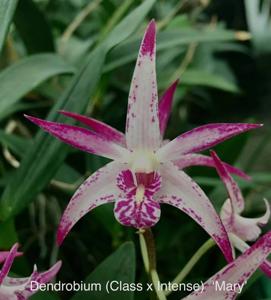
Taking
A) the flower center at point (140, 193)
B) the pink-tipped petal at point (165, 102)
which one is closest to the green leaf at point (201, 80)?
the pink-tipped petal at point (165, 102)

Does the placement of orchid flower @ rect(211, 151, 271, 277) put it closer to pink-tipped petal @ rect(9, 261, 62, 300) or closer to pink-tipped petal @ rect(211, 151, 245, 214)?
pink-tipped petal @ rect(211, 151, 245, 214)

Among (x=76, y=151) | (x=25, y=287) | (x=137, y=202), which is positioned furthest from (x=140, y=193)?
(x=76, y=151)

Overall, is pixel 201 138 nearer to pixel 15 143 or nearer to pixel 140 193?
pixel 140 193

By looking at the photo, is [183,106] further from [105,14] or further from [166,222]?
[166,222]

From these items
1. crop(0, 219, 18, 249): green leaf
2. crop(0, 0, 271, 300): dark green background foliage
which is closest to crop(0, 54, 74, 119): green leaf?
crop(0, 0, 271, 300): dark green background foliage

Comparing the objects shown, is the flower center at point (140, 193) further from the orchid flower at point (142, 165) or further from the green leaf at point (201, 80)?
the green leaf at point (201, 80)

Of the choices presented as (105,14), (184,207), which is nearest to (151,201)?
(184,207)
